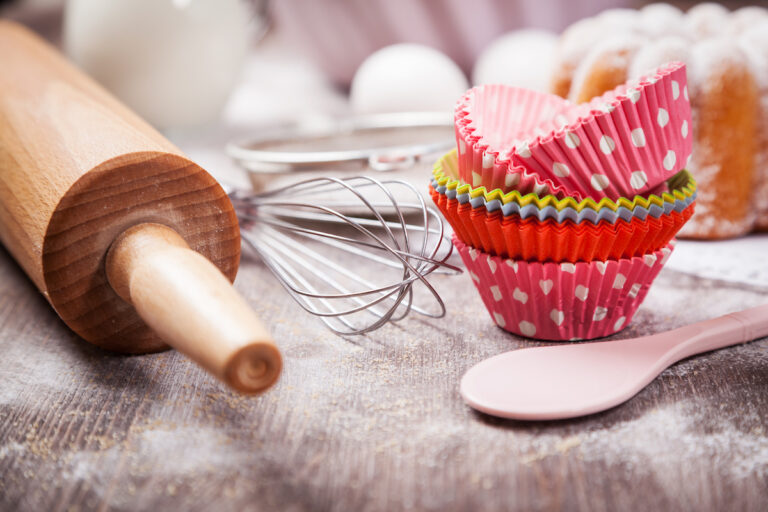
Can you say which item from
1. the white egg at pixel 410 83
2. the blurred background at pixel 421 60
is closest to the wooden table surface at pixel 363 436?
the blurred background at pixel 421 60

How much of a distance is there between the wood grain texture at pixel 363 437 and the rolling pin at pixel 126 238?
0.05 meters

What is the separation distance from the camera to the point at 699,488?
370 mm

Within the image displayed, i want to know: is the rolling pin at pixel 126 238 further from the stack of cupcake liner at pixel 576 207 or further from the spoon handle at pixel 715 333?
the spoon handle at pixel 715 333

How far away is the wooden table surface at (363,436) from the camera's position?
37cm

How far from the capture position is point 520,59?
3.24 ft

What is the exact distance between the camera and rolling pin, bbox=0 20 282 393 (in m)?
0.39

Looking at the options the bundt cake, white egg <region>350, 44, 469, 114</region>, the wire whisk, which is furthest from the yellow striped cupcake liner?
white egg <region>350, 44, 469, 114</region>

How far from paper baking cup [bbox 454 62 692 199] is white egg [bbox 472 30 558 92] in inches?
19.6

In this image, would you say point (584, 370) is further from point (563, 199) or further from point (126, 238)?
point (126, 238)

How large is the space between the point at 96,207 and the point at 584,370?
0.32m

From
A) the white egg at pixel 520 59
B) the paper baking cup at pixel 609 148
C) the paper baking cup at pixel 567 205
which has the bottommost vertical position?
the white egg at pixel 520 59

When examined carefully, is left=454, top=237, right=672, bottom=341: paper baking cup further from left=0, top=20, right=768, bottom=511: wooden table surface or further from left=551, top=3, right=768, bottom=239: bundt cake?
left=551, top=3, right=768, bottom=239: bundt cake

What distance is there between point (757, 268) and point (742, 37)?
22 centimetres

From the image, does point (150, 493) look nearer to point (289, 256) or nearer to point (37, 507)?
point (37, 507)
